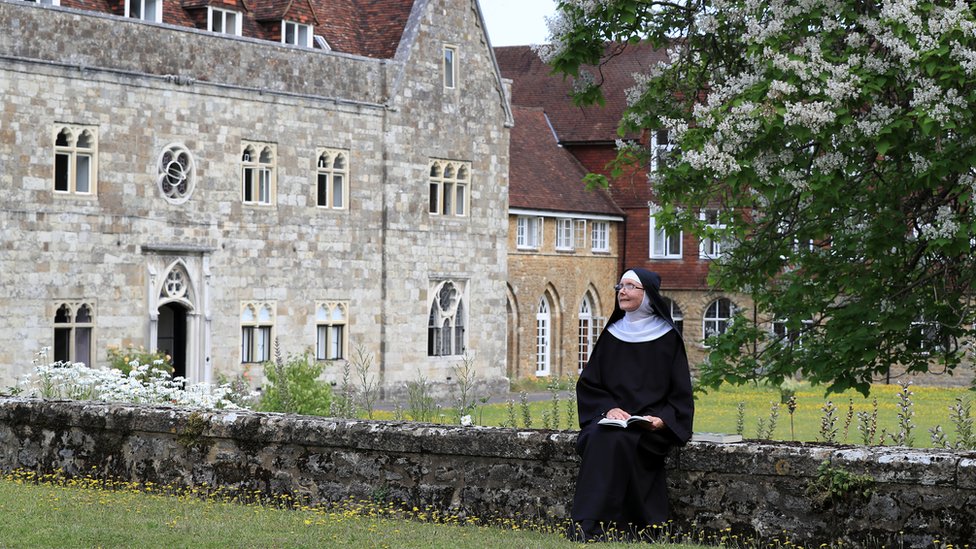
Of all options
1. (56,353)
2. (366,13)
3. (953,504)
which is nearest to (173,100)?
(56,353)

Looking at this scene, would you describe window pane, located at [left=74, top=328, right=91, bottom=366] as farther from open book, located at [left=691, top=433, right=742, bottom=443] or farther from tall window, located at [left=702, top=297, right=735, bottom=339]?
tall window, located at [left=702, top=297, right=735, bottom=339]

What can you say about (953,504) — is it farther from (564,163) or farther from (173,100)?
(564,163)

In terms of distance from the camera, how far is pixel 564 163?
48.2m

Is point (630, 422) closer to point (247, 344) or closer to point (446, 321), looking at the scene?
point (247, 344)

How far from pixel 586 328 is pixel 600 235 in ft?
9.54

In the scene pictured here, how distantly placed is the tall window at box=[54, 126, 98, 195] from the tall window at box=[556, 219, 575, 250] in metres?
18.6

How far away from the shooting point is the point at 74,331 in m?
29.3

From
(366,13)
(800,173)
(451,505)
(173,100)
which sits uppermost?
(366,13)

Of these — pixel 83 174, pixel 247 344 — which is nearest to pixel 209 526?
pixel 83 174

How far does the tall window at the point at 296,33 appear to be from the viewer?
3456 cm

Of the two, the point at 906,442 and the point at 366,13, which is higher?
the point at 366,13

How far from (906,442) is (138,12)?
77.4 feet

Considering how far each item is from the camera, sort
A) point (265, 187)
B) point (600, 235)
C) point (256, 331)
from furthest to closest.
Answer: point (600, 235) → point (265, 187) → point (256, 331)

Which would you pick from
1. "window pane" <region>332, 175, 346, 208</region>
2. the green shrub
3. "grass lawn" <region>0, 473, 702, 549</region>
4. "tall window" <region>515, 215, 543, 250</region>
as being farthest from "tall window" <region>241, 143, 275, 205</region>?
"grass lawn" <region>0, 473, 702, 549</region>
